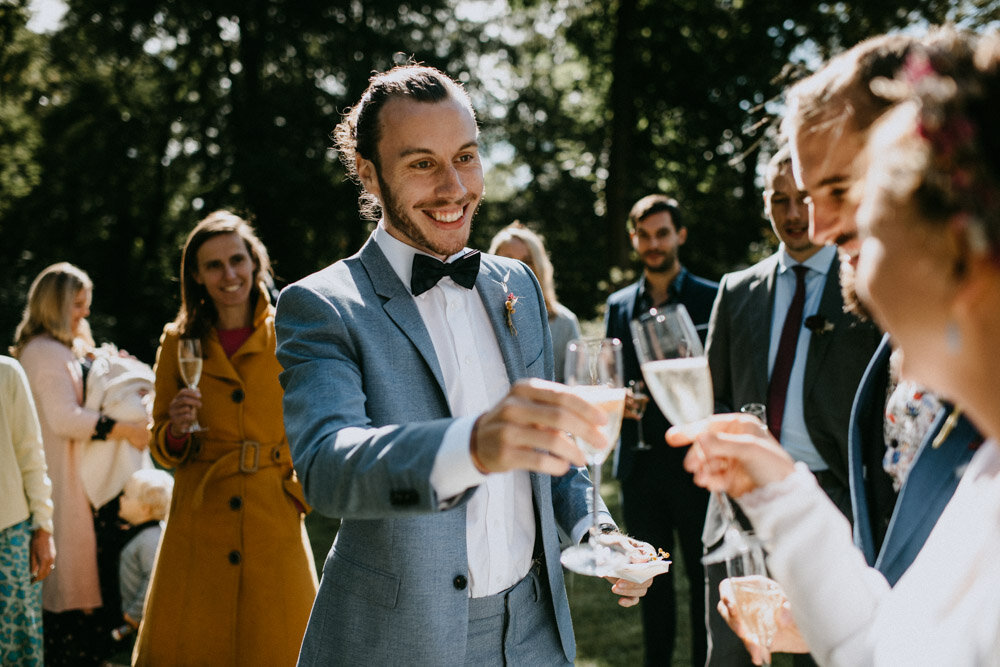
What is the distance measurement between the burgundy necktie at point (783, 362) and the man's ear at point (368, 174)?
2428mm

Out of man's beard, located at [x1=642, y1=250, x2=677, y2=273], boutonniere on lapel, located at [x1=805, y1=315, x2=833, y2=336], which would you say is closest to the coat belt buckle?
boutonniere on lapel, located at [x1=805, y1=315, x2=833, y2=336]

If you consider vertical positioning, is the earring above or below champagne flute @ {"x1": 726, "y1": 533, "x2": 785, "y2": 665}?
above

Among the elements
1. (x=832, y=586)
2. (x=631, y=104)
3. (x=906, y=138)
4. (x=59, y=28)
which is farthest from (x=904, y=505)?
(x=59, y=28)

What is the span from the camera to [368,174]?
2344 mm

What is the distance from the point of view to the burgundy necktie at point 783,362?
3.83 meters

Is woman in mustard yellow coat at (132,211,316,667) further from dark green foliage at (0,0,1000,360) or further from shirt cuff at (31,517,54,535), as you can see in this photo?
dark green foliage at (0,0,1000,360)

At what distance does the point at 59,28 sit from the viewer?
749 inches

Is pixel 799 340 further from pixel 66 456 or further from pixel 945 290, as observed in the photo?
pixel 66 456

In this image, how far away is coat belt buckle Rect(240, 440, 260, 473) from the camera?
387 cm

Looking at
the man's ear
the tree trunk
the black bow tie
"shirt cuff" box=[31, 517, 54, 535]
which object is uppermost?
the tree trunk

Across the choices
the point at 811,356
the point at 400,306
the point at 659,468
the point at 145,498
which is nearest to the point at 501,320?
the point at 400,306

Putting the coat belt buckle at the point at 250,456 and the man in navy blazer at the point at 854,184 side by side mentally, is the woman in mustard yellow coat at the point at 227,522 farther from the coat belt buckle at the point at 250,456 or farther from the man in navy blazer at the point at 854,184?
the man in navy blazer at the point at 854,184

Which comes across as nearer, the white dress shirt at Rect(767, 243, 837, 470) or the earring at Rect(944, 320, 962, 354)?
the earring at Rect(944, 320, 962, 354)

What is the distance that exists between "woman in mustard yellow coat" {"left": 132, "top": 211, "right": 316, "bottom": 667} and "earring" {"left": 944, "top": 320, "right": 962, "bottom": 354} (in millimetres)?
3461
